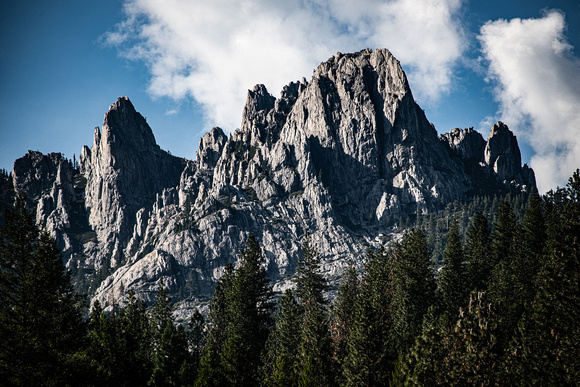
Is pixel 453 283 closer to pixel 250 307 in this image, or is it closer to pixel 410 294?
pixel 410 294

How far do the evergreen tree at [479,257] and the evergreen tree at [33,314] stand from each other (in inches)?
2164

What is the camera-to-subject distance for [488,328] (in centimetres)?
2653

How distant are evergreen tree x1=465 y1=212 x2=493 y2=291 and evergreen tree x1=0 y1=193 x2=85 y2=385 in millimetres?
54972

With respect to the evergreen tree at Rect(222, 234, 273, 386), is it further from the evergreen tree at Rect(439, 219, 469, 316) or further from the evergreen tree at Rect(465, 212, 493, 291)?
the evergreen tree at Rect(465, 212, 493, 291)

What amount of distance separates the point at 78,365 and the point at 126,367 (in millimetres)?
5837

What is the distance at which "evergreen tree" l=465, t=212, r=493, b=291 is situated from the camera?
216 feet

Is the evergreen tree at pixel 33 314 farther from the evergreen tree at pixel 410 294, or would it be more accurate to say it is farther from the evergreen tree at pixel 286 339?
the evergreen tree at pixel 410 294

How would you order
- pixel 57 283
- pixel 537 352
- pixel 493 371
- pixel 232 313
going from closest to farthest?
pixel 493 371 → pixel 537 352 → pixel 57 283 → pixel 232 313

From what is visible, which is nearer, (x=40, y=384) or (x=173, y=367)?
(x=40, y=384)

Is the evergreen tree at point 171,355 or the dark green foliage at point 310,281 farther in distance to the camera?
the dark green foliage at point 310,281

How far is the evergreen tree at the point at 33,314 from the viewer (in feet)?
98.1

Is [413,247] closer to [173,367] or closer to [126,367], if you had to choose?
[173,367]

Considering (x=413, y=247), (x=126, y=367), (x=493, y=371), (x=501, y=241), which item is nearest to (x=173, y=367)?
(x=126, y=367)

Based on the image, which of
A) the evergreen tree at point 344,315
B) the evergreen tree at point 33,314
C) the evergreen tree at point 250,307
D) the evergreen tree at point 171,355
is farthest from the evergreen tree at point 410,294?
the evergreen tree at point 33,314
